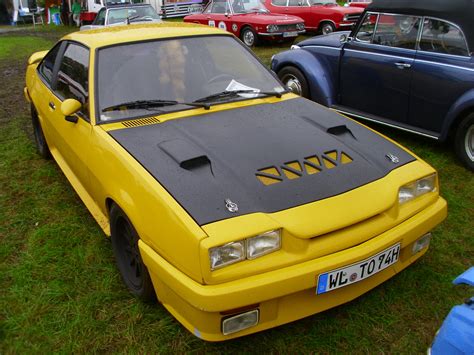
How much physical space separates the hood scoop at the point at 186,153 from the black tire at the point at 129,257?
1.51 ft

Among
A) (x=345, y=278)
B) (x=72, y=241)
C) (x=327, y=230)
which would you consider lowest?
(x=72, y=241)

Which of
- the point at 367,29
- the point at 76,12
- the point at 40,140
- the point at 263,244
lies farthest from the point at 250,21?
the point at 263,244

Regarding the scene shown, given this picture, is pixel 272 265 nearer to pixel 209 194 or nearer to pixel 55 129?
pixel 209 194

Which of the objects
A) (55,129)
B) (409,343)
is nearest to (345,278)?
(409,343)

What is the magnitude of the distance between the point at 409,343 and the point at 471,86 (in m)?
2.93

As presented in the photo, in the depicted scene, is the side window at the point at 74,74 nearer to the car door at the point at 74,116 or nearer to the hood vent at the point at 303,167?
the car door at the point at 74,116

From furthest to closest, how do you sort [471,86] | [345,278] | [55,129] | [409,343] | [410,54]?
[410,54] < [471,86] < [55,129] < [409,343] < [345,278]

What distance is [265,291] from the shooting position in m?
2.13

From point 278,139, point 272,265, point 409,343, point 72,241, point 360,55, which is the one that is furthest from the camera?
point 360,55

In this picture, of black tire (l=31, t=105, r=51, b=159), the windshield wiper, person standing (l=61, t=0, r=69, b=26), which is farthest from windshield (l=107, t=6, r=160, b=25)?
person standing (l=61, t=0, r=69, b=26)

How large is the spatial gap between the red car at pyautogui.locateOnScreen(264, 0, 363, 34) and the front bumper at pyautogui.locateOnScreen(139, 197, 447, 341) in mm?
11841

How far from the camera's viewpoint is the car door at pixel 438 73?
4516mm

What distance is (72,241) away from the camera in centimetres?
353

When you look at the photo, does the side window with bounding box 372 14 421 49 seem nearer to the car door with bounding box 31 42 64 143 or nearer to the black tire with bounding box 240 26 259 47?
the car door with bounding box 31 42 64 143
